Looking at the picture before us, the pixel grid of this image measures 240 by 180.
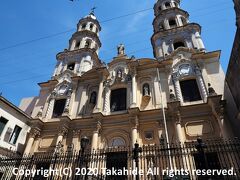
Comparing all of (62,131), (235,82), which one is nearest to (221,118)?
(235,82)

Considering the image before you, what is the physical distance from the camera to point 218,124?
1536cm

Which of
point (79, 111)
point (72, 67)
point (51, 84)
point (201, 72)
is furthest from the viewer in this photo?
point (72, 67)

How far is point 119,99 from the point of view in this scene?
67.0ft

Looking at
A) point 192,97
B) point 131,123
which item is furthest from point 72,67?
point 192,97

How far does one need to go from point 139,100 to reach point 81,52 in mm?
12657

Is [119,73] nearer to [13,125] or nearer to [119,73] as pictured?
[119,73]

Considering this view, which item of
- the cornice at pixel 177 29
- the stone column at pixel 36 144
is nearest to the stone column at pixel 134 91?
the cornice at pixel 177 29

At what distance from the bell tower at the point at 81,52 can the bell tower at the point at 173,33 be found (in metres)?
8.62

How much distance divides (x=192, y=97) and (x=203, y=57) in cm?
466

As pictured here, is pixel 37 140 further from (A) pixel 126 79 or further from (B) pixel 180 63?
(B) pixel 180 63

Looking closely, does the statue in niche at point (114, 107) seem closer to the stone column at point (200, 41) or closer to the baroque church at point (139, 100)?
the baroque church at point (139, 100)

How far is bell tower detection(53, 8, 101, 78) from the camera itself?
86.6ft

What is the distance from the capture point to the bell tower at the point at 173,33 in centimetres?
2310

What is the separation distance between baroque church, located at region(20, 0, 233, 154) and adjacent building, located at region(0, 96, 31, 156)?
3.56 feet
